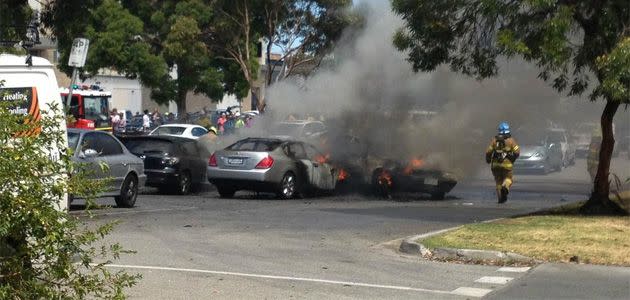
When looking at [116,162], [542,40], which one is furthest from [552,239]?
[116,162]

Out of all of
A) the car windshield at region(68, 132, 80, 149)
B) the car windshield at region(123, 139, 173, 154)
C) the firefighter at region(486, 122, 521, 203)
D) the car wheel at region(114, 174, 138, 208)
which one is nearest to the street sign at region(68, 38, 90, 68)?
the car windshield at region(123, 139, 173, 154)

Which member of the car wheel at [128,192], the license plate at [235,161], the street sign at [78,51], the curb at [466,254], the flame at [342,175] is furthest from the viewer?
the flame at [342,175]

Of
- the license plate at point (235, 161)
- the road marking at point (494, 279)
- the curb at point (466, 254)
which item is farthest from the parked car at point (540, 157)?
the road marking at point (494, 279)

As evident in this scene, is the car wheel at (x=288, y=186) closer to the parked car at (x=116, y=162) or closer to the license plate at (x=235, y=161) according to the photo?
the license plate at (x=235, y=161)

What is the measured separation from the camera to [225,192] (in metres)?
23.5

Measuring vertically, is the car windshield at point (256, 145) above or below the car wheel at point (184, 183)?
above

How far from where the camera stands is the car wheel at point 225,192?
23.2m

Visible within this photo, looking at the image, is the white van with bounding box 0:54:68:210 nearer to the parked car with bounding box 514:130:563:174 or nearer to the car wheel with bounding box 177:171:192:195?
the car wheel with bounding box 177:171:192:195

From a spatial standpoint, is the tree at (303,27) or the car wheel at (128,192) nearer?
the car wheel at (128,192)

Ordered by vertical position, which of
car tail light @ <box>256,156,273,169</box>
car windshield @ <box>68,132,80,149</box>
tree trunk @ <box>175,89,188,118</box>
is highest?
tree trunk @ <box>175,89,188,118</box>

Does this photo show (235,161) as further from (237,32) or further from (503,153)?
(237,32)

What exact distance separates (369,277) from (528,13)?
6.48 metres

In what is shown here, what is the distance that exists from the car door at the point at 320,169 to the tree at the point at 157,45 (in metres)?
17.0

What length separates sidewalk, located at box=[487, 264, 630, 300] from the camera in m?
10.4
